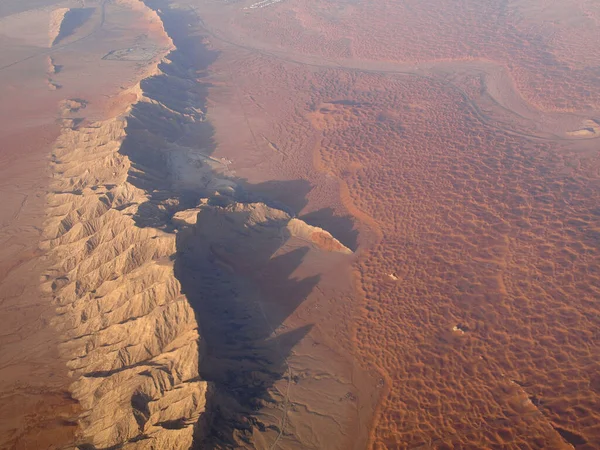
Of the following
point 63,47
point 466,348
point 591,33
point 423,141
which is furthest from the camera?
point 63,47

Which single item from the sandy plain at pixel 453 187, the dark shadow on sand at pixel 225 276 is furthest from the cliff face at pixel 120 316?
the sandy plain at pixel 453 187

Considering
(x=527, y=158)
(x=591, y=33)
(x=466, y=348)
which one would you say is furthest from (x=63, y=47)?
(x=591, y=33)

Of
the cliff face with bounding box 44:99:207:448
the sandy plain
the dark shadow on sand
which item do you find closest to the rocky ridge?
the cliff face with bounding box 44:99:207:448

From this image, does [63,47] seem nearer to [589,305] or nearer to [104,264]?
[104,264]

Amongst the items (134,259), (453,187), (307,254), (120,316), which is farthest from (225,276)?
(453,187)

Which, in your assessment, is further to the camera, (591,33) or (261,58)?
(261,58)

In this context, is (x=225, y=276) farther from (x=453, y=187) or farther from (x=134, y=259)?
(x=453, y=187)

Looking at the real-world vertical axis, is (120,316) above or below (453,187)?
above

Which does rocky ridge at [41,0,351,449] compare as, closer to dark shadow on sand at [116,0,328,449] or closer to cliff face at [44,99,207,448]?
cliff face at [44,99,207,448]
